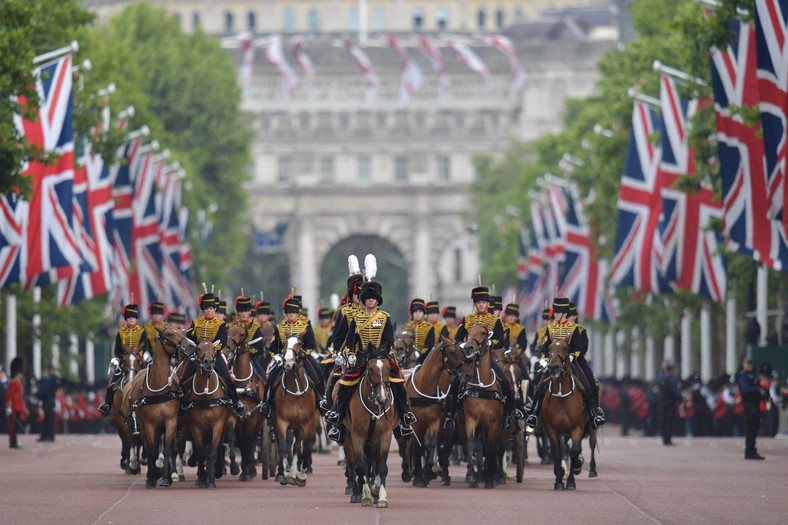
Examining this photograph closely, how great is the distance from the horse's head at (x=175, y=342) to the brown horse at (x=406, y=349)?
535 centimetres

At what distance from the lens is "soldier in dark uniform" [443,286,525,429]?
30.5 metres

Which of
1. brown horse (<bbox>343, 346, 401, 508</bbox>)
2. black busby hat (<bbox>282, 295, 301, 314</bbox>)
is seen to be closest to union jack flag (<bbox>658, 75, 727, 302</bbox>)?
black busby hat (<bbox>282, 295, 301, 314</bbox>)

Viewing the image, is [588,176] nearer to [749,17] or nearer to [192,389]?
[749,17]

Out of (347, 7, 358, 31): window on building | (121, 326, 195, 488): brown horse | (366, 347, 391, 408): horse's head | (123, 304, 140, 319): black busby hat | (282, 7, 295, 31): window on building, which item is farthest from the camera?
(282, 7, 295, 31): window on building

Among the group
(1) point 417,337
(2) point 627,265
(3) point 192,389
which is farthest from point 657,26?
(3) point 192,389

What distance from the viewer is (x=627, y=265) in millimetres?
58719

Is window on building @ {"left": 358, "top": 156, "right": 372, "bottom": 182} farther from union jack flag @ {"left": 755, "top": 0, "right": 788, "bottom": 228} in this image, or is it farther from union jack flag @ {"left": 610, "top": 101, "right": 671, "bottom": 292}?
union jack flag @ {"left": 755, "top": 0, "right": 788, "bottom": 228}

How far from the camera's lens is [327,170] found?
159000 millimetres

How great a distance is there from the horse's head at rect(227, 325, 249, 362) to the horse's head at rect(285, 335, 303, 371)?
1.32 m

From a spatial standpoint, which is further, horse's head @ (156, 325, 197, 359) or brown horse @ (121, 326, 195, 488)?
brown horse @ (121, 326, 195, 488)

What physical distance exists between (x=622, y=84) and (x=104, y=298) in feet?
64.6

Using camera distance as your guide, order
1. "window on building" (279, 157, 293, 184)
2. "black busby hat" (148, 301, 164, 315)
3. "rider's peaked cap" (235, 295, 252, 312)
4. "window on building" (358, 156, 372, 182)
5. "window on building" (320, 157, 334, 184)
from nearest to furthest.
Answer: "rider's peaked cap" (235, 295, 252, 312), "black busby hat" (148, 301, 164, 315), "window on building" (279, 157, 293, 184), "window on building" (320, 157, 334, 184), "window on building" (358, 156, 372, 182)

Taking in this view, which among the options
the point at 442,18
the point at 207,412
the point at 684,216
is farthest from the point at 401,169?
the point at 207,412

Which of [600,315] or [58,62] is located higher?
[58,62]
